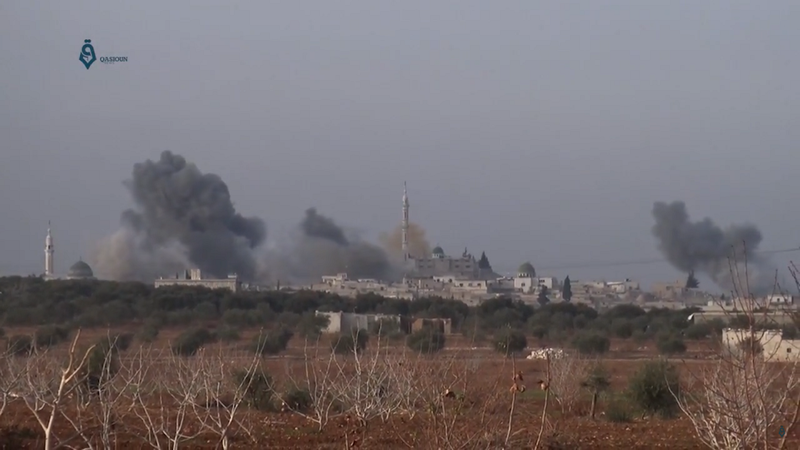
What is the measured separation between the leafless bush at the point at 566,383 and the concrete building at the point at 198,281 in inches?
1893

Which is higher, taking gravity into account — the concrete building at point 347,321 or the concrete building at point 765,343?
the concrete building at point 765,343

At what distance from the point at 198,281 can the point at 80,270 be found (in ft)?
40.8

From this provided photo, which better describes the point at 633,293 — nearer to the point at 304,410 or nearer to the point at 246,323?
the point at 246,323

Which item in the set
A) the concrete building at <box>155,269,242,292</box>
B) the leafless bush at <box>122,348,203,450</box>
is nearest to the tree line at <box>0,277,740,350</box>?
the concrete building at <box>155,269,242,292</box>

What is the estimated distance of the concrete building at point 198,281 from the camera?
68500 millimetres

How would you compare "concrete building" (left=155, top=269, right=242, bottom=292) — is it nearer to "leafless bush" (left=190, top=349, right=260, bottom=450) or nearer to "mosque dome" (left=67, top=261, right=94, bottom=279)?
"mosque dome" (left=67, top=261, right=94, bottom=279)

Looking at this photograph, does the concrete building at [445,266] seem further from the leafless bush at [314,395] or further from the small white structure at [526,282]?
the leafless bush at [314,395]

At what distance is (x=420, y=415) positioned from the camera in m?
13.1

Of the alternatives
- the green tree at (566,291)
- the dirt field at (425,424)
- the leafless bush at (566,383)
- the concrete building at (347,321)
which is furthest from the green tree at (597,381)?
the green tree at (566,291)

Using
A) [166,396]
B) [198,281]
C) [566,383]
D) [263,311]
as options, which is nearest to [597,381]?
[566,383]

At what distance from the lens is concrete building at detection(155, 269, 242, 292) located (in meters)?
68.5

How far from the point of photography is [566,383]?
61.8 feet

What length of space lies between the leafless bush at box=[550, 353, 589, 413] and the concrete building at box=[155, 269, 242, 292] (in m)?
48.1

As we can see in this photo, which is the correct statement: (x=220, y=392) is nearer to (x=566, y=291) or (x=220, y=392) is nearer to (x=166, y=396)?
(x=166, y=396)
